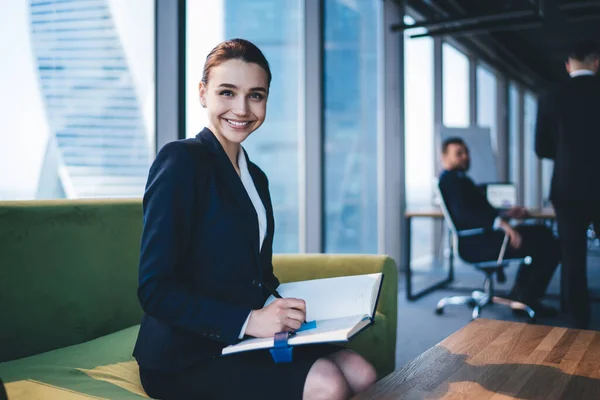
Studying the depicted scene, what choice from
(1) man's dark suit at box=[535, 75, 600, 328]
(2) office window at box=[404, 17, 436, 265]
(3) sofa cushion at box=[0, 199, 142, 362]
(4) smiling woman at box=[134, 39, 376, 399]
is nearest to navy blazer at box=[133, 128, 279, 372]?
(4) smiling woman at box=[134, 39, 376, 399]

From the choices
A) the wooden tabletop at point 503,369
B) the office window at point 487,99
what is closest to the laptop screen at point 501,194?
the wooden tabletop at point 503,369

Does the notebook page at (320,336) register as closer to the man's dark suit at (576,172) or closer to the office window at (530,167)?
the man's dark suit at (576,172)

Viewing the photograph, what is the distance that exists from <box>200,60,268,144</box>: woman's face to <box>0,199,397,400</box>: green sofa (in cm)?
71

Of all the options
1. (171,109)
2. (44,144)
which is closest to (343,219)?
(171,109)

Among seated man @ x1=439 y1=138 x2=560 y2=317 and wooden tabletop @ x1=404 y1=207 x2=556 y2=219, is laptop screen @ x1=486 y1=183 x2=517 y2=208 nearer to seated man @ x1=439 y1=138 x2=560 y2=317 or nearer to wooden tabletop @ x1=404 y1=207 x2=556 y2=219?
wooden tabletop @ x1=404 y1=207 x2=556 y2=219

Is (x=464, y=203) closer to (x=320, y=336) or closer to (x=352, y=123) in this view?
(x=352, y=123)

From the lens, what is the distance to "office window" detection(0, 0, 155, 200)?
91.4 inches

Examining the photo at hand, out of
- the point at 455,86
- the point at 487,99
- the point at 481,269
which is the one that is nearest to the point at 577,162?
the point at 481,269

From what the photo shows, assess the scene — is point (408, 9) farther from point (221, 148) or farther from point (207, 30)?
point (221, 148)

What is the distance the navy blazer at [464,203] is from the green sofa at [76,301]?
6.71ft

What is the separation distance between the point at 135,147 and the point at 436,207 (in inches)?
140

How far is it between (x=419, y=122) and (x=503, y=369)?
19.0 feet

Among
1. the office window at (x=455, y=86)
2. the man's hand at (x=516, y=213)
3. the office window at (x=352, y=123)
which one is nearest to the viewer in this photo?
the man's hand at (x=516, y=213)

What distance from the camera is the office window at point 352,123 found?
18.3 feet
